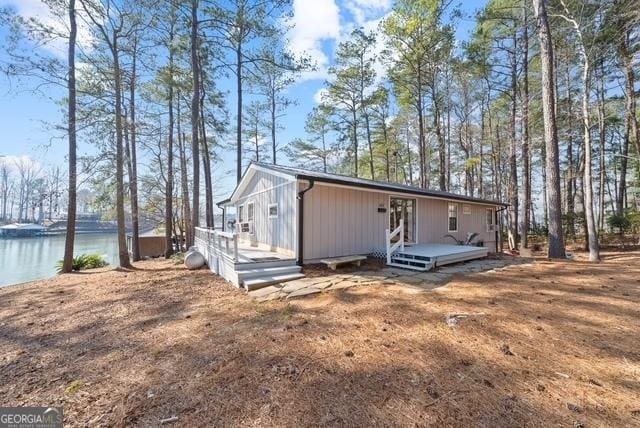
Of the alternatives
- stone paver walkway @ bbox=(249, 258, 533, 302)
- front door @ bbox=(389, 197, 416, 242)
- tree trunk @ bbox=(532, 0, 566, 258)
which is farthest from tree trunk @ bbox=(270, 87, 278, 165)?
stone paver walkway @ bbox=(249, 258, 533, 302)

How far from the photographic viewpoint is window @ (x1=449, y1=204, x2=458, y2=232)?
11.4m

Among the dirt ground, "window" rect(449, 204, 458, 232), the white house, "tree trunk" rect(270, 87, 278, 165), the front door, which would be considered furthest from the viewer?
"tree trunk" rect(270, 87, 278, 165)

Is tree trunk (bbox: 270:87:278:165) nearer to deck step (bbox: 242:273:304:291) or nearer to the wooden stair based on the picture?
the wooden stair

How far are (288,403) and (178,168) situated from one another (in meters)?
16.9

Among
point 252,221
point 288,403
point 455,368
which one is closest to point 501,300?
point 455,368

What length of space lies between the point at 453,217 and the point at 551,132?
439cm

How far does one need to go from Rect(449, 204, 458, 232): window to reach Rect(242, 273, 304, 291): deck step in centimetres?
778

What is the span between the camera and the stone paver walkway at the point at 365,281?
5199 mm

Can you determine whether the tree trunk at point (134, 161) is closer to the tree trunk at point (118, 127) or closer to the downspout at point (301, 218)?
the tree trunk at point (118, 127)

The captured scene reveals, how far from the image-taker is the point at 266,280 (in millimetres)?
5742

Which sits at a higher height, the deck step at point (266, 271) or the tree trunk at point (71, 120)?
the tree trunk at point (71, 120)

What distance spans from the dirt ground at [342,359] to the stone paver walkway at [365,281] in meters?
0.38

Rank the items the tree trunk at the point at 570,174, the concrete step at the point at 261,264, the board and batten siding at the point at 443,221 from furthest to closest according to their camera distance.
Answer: the tree trunk at the point at 570,174 < the board and batten siding at the point at 443,221 < the concrete step at the point at 261,264

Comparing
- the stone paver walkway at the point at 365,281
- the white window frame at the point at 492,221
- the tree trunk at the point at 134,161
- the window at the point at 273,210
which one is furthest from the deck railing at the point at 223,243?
the white window frame at the point at 492,221
